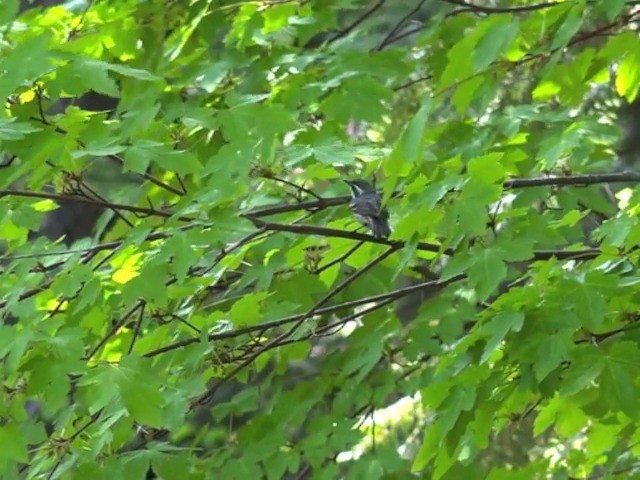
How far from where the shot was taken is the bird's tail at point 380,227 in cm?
198

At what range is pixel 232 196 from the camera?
6.08ft

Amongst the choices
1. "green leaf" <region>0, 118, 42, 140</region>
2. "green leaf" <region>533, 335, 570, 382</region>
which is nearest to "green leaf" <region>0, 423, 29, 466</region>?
"green leaf" <region>0, 118, 42, 140</region>

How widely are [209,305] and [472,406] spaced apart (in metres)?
0.71

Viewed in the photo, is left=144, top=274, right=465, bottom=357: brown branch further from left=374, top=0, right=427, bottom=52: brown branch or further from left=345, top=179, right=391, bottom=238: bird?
left=374, top=0, right=427, bottom=52: brown branch

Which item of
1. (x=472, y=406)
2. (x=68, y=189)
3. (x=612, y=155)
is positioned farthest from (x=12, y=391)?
(x=612, y=155)

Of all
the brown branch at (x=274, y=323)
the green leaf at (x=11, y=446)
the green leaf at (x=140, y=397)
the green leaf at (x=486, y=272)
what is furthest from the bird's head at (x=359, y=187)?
the green leaf at (x=11, y=446)

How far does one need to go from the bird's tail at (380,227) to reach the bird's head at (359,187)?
0.08 m

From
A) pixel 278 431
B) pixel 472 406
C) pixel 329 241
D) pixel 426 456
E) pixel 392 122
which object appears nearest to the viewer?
pixel 472 406

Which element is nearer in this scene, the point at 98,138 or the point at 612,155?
the point at 98,138

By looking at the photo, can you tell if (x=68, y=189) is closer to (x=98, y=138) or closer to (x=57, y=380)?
(x=98, y=138)

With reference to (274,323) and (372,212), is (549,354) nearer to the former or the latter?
(372,212)

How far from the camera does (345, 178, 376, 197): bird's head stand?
2.10 m

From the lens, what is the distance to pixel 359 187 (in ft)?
7.14

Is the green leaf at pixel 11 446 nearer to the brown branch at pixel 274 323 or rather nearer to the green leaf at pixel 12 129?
the brown branch at pixel 274 323
